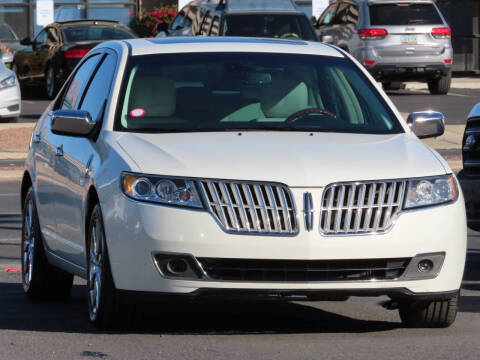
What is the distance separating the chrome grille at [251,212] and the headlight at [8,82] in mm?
18216

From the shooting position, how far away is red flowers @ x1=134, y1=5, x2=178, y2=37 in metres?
40.6

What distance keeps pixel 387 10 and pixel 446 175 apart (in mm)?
23029

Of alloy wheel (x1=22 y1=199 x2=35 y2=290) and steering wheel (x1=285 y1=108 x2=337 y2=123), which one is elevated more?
steering wheel (x1=285 y1=108 x2=337 y2=123)

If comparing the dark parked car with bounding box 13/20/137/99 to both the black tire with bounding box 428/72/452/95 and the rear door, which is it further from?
the black tire with bounding box 428/72/452/95

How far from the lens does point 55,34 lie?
1240 inches

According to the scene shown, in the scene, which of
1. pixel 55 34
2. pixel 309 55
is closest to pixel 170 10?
pixel 55 34

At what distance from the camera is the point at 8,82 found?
82.0ft

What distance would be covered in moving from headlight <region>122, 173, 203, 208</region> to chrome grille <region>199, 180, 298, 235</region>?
0.07 meters

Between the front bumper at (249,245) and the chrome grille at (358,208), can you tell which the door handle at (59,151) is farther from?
the chrome grille at (358,208)

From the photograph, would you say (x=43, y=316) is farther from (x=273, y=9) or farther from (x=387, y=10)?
(x=387, y=10)

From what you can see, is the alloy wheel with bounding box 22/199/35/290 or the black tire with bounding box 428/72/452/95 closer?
the alloy wheel with bounding box 22/199/35/290

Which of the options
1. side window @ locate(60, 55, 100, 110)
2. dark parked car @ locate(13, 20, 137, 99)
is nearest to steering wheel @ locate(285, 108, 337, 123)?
side window @ locate(60, 55, 100, 110)

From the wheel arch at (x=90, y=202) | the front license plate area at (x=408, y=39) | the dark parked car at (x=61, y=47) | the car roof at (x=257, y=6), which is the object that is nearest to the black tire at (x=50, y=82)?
the dark parked car at (x=61, y=47)

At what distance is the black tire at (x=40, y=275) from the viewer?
29.9 ft
